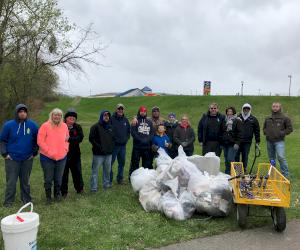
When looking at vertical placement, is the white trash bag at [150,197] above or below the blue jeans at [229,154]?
below

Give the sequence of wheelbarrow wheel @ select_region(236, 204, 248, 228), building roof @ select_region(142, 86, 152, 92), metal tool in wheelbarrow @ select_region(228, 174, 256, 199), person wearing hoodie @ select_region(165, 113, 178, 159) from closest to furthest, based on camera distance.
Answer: wheelbarrow wheel @ select_region(236, 204, 248, 228)
metal tool in wheelbarrow @ select_region(228, 174, 256, 199)
person wearing hoodie @ select_region(165, 113, 178, 159)
building roof @ select_region(142, 86, 152, 92)

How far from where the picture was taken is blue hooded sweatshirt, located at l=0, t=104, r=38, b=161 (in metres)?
7.29

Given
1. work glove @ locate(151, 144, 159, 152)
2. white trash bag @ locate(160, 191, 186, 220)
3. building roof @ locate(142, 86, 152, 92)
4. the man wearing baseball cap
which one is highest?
building roof @ locate(142, 86, 152, 92)

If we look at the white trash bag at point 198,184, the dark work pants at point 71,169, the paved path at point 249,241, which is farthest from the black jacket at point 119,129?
the paved path at point 249,241

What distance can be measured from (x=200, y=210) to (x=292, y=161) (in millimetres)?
7997

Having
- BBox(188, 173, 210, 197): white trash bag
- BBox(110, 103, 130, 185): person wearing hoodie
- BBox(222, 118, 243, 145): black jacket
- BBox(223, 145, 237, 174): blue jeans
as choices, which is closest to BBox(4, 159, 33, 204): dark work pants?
BBox(110, 103, 130, 185): person wearing hoodie

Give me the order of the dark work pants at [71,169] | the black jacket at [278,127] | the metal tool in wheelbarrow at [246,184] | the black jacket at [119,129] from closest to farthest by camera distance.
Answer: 1. the metal tool in wheelbarrow at [246,184]
2. the dark work pants at [71,169]
3. the black jacket at [119,129]
4. the black jacket at [278,127]

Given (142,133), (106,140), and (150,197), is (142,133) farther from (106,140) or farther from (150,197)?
(150,197)

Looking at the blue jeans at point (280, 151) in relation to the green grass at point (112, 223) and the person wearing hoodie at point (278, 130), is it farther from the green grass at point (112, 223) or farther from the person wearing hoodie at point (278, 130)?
the green grass at point (112, 223)

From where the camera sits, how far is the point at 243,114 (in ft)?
32.9

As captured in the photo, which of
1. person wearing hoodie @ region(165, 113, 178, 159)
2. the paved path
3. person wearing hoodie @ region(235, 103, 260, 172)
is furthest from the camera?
person wearing hoodie @ region(165, 113, 178, 159)

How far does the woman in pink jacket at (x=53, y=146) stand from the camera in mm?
7352

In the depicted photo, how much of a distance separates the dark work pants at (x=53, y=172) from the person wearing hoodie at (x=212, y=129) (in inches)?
152

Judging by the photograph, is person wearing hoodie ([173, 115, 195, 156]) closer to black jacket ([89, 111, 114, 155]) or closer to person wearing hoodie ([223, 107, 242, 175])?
person wearing hoodie ([223, 107, 242, 175])
